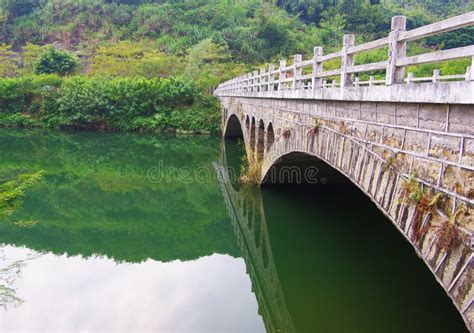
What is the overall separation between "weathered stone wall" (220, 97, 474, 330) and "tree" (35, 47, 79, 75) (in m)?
→ 44.5

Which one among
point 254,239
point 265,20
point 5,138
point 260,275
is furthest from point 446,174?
point 265,20

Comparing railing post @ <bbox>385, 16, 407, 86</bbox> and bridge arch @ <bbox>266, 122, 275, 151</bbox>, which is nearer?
railing post @ <bbox>385, 16, 407, 86</bbox>

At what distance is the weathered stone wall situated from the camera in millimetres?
4055

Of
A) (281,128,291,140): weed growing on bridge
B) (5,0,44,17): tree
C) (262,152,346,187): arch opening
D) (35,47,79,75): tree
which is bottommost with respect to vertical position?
(262,152,346,187): arch opening

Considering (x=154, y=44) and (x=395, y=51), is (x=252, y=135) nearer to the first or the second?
(x=395, y=51)

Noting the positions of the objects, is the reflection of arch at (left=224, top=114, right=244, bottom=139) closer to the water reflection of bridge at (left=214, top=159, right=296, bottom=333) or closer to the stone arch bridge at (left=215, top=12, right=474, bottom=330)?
the water reflection of bridge at (left=214, top=159, right=296, bottom=333)

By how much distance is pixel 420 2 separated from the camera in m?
81.8

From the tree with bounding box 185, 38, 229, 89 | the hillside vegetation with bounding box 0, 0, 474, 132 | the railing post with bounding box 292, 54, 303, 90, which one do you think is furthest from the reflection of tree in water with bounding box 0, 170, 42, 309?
the tree with bounding box 185, 38, 229, 89

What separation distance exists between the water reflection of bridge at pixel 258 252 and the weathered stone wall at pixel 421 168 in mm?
2888

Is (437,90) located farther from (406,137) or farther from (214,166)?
(214,166)

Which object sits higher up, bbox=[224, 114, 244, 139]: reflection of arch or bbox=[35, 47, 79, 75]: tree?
bbox=[35, 47, 79, 75]: tree

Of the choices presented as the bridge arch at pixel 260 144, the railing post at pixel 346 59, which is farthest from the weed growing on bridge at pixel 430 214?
the bridge arch at pixel 260 144

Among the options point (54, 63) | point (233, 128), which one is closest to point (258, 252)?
point (233, 128)

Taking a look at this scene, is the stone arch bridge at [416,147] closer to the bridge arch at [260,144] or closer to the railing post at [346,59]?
the railing post at [346,59]
